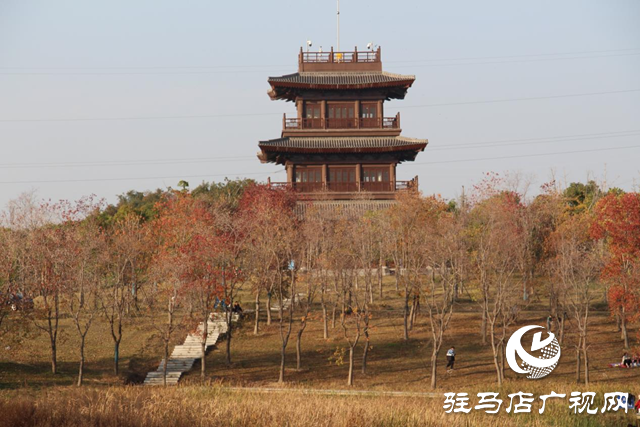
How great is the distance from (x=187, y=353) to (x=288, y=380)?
590cm

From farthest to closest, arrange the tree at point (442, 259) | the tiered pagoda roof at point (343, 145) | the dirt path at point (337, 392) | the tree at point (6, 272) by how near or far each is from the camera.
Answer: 1. the tiered pagoda roof at point (343, 145)
2. the tree at point (442, 259)
3. the tree at point (6, 272)
4. the dirt path at point (337, 392)

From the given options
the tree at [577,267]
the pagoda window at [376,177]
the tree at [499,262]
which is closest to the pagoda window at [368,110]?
the pagoda window at [376,177]

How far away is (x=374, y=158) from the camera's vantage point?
186 ft

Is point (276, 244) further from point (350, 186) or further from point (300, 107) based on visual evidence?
point (300, 107)

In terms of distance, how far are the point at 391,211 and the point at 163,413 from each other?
2667cm

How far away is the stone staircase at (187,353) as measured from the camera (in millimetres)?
32391

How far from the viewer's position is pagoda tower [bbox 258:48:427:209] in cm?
5553

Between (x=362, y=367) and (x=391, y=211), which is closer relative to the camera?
(x=362, y=367)

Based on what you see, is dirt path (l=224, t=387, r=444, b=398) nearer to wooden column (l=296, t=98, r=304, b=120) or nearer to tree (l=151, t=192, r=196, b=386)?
tree (l=151, t=192, r=196, b=386)

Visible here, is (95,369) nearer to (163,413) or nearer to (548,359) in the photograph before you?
(163,413)

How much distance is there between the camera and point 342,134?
188 ft

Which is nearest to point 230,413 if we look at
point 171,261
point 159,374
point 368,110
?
point 159,374

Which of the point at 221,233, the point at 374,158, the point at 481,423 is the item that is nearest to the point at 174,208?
the point at 221,233

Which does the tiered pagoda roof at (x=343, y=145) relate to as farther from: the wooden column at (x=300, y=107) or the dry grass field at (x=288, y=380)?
the dry grass field at (x=288, y=380)
